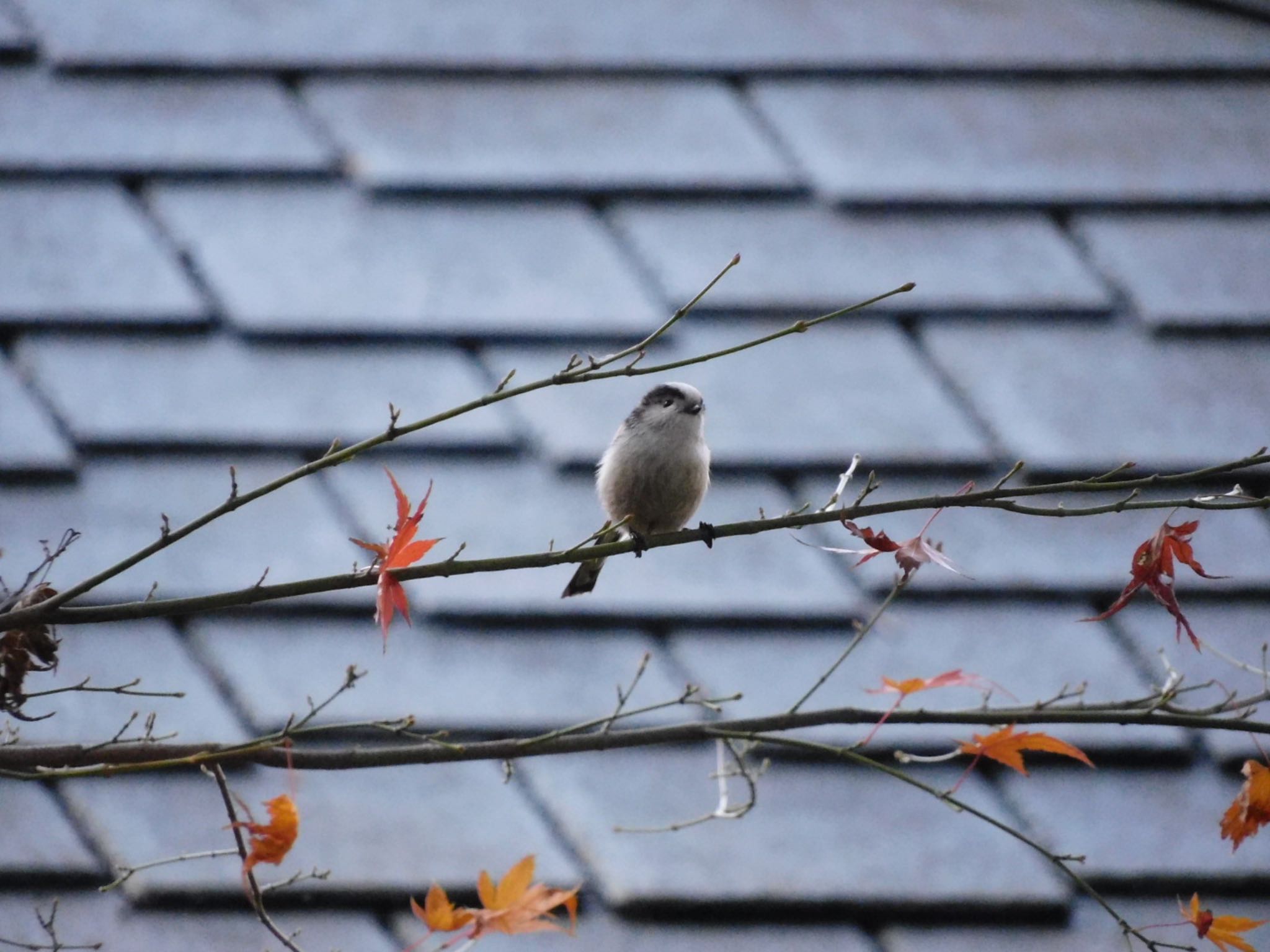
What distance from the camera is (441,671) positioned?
10.0 feet

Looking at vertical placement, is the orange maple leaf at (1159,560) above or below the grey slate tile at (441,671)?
below

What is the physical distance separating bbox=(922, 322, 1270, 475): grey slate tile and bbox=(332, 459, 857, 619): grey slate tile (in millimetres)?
614

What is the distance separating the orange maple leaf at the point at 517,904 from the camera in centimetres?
150

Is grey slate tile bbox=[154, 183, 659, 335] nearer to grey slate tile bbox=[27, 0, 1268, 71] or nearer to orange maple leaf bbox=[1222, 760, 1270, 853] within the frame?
grey slate tile bbox=[27, 0, 1268, 71]

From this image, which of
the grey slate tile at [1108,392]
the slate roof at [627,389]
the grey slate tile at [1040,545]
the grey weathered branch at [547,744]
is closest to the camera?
the grey weathered branch at [547,744]

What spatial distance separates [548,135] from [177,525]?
1387mm

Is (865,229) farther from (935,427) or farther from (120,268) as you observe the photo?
(120,268)

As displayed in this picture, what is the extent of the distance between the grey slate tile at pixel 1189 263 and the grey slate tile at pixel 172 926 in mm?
2469

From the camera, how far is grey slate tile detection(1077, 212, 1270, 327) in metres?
3.39

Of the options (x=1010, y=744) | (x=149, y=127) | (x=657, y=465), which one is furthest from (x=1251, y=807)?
(x=149, y=127)

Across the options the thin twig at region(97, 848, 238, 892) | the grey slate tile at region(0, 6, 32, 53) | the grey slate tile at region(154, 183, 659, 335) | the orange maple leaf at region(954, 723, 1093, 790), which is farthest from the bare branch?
the grey slate tile at region(0, 6, 32, 53)

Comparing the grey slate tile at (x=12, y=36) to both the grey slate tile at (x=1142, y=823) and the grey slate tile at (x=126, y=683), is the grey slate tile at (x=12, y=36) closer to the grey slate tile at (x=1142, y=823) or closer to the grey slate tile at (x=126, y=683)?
the grey slate tile at (x=126, y=683)

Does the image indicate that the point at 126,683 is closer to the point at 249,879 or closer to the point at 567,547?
the point at 567,547

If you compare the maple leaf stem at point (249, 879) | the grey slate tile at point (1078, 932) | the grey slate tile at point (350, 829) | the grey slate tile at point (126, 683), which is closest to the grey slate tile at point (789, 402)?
the grey slate tile at point (350, 829)
